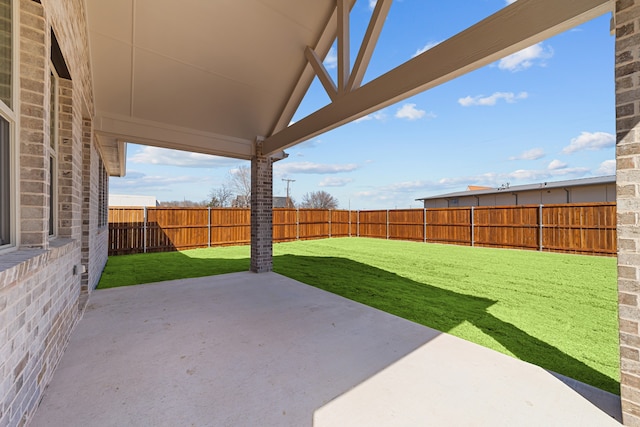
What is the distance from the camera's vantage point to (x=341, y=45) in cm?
383

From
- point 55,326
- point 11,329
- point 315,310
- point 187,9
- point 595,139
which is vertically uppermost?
point 595,139

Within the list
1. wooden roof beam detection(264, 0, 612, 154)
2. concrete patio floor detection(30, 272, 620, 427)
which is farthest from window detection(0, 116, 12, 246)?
wooden roof beam detection(264, 0, 612, 154)

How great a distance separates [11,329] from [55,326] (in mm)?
1182

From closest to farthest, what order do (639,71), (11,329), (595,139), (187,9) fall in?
(11,329), (639,71), (187,9), (595,139)

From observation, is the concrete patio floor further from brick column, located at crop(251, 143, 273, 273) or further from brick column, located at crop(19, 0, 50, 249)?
brick column, located at crop(251, 143, 273, 273)

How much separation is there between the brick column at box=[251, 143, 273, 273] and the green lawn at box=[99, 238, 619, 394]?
703 mm

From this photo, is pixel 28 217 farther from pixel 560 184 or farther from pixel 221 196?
pixel 221 196

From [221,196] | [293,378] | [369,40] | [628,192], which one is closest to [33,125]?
[293,378]

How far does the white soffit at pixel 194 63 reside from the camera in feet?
12.6

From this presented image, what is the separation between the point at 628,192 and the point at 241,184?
27.6m

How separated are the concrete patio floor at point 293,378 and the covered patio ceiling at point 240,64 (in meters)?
2.69

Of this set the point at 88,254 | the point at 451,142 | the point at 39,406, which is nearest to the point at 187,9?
the point at 88,254

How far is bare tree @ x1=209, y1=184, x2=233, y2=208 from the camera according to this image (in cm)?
2794

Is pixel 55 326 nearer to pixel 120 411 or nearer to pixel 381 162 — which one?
pixel 120 411
